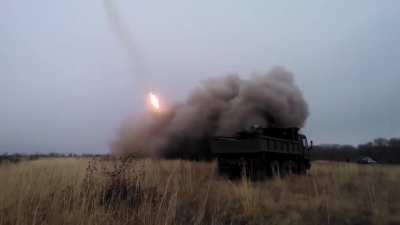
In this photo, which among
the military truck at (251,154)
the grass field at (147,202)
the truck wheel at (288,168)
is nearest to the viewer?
the grass field at (147,202)

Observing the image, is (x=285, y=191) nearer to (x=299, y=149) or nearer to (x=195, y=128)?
(x=299, y=149)

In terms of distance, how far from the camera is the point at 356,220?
7.37m

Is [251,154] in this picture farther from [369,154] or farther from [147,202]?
[369,154]

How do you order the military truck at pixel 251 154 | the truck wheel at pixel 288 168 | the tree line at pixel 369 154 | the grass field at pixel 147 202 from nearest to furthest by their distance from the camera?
the grass field at pixel 147 202 → the military truck at pixel 251 154 → the truck wheel at pixel 288 168 → the tree line at pixel 369 154

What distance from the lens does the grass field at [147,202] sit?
4.82m

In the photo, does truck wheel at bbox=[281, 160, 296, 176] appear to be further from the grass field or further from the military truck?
the grass field

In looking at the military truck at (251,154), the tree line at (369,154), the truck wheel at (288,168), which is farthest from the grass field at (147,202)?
the tree line at (369,154)

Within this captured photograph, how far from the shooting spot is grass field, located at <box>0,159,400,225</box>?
482cm

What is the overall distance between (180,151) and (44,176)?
23886 mm

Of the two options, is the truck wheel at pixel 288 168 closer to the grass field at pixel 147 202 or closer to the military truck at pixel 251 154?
the military truck at pixel 251 154

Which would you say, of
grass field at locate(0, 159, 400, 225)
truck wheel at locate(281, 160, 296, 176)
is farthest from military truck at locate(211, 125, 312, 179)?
grass field at locate(0, 159, 400, 225)

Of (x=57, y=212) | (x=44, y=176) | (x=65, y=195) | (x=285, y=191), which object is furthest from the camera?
(x=285, y=191)

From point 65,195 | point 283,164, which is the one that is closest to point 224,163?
point 283,164

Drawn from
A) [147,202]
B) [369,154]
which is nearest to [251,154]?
[147,202]
